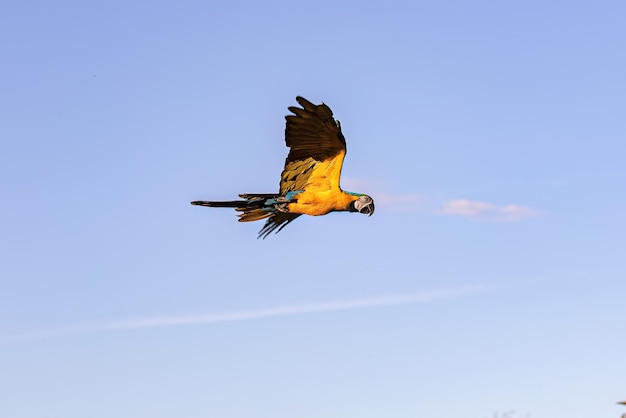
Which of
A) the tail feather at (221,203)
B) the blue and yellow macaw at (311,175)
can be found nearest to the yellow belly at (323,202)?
the blue and yellow macaw at (311,175)

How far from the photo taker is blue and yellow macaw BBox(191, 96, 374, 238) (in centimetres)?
2403

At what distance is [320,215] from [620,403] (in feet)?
26.1

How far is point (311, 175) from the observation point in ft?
79.9

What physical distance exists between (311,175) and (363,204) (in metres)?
1.13

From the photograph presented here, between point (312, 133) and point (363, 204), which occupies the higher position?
point (312, 133)

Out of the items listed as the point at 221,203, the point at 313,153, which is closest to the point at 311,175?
the point at 313,153

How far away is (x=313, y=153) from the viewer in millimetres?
24266

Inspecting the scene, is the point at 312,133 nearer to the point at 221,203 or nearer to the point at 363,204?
the point at 363,204

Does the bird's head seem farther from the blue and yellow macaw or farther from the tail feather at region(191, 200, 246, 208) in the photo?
the tail feather at region(191, 200, 246, 208)

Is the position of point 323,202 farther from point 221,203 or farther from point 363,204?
point 221,203

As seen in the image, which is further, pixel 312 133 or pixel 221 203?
pixel 221 203

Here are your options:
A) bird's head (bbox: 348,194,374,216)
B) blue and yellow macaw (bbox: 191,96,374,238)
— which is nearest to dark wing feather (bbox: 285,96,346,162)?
blue and yellow macaw (bbox: 191,96,374,238)

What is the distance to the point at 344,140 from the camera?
24.3 m

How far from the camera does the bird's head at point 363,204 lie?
2411cm
